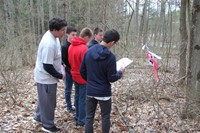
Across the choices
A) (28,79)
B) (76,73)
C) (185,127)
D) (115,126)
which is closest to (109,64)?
(76,73)

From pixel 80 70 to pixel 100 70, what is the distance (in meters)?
0.46

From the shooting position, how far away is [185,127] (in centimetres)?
439

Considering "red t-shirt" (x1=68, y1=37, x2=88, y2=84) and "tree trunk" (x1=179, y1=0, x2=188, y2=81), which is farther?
"tree trunk" (x1=179, y1=0, x2=188, y2=81)

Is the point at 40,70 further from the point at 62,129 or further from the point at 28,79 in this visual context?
the point at 28,79

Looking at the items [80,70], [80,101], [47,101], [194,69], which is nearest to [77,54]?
[80,70]

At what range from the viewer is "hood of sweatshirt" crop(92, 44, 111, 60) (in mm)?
3330

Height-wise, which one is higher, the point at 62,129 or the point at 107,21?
the point at 107,21

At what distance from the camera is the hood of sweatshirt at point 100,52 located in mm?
3330

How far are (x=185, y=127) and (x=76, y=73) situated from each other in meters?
2.14

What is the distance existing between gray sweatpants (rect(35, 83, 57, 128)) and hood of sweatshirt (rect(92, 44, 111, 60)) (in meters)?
1.15

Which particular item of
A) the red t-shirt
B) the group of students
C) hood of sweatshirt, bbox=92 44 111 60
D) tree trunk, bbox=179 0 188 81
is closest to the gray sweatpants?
the group of students

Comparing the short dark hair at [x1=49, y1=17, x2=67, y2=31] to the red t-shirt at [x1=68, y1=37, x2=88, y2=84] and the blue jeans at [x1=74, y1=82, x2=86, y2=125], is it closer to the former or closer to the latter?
the red t-shirt at [x1=68, y1=37, x2=88, y2=84]

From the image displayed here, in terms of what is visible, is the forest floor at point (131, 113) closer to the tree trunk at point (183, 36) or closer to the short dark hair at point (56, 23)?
the tree trunk at point (183, 36)

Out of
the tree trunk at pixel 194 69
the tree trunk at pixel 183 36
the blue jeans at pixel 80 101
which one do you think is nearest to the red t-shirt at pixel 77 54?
the blue jeans at pixel 80 101
